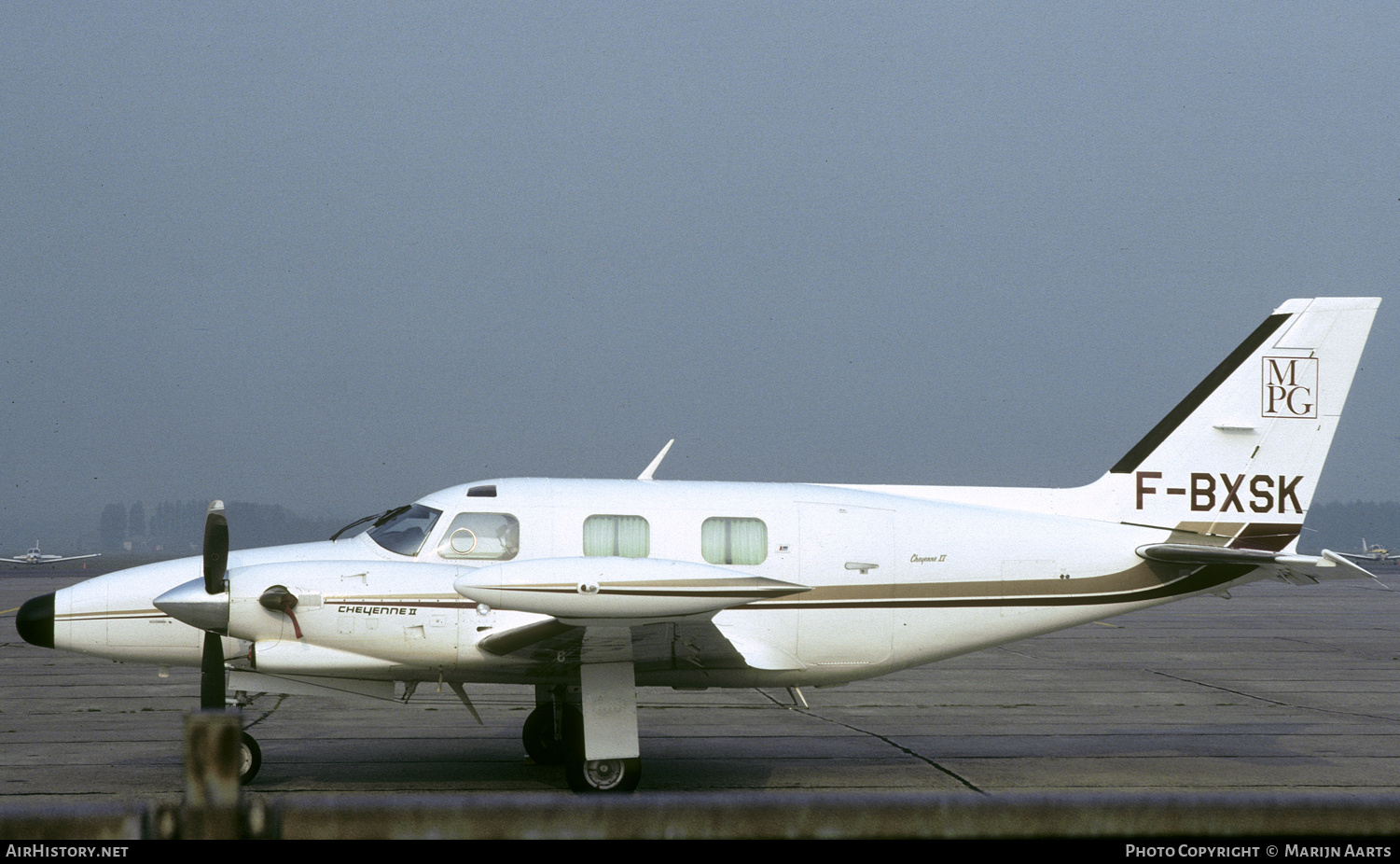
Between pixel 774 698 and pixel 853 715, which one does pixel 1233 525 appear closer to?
pixel 853 715

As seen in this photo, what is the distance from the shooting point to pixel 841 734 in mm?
12844

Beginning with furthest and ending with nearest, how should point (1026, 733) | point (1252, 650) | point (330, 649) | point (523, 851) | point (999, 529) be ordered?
point (1252, 650) → point (1026, 733) → point (999, 529) → point (330, 649) → point (523, 851)

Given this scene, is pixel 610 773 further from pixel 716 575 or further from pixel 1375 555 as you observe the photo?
pixel 1375 555

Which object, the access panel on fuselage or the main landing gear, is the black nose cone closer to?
the main landing gear

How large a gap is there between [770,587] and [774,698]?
8.75m

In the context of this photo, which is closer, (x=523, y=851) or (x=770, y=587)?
(x=523, y=851)

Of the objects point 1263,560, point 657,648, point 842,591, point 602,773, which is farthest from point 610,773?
point 1263,560

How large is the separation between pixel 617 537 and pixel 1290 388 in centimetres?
665

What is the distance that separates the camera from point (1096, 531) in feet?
35.0

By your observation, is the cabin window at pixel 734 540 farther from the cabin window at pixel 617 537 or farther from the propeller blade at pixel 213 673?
the propeller blade at pixel 213 673

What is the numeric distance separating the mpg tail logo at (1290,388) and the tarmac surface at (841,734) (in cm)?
339

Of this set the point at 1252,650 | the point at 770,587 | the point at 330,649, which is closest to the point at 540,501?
the point at 330,649

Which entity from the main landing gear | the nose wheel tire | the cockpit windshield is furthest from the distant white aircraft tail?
the cockpit windshield

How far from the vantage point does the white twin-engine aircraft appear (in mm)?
8742
